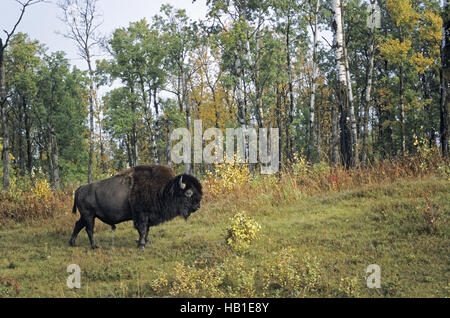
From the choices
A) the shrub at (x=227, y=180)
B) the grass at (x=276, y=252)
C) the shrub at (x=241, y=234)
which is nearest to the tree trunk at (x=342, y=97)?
the grass at (x=276, y=252)

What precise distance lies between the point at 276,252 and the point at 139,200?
3.75 meters

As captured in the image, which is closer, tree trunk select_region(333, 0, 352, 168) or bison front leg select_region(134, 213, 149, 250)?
bison front leg select_region(134, 213, 149, 250)

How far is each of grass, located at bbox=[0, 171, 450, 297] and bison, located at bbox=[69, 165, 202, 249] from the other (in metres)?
0.70

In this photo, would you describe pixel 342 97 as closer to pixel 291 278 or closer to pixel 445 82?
pixel 445 82

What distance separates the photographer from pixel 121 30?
3772 centimetres

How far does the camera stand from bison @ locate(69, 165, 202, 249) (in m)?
9.08

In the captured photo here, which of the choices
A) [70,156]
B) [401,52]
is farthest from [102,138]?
[401,52]

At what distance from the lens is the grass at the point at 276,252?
20.0ft

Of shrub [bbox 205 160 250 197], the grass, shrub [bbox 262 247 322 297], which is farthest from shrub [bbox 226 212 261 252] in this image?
shrub [bbox 205 160 250 197]

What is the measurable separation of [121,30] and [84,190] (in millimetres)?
32373

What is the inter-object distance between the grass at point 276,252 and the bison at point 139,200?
2.31 feet

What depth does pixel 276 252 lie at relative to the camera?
24.6ft

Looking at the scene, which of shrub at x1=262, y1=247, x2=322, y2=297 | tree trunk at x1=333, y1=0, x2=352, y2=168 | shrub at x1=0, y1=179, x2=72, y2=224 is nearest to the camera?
shrub at x1=262, y1=247, x2=322, y2=297

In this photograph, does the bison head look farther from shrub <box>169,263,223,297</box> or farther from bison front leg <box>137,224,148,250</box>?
shrub <box>169,263,223,297</box>
